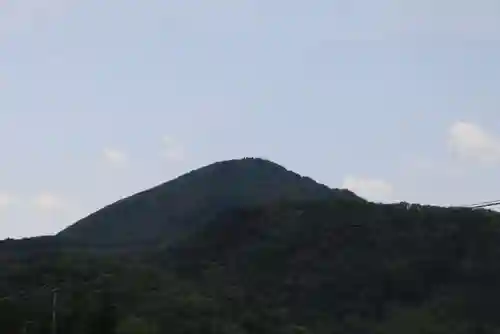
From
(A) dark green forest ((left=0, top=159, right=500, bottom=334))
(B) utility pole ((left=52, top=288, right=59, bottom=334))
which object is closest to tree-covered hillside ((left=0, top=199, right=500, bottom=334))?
(A) dark green forest ((left=0, top=159, right=500, bottom=334))

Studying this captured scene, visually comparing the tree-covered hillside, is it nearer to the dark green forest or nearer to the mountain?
the dark green forest

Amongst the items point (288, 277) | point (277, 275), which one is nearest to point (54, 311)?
point (277, 275)

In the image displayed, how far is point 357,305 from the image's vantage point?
48.7 metres

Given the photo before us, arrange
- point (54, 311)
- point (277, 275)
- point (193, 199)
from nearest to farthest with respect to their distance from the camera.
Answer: point (54, 311), point (277, 275), point (193, 199)

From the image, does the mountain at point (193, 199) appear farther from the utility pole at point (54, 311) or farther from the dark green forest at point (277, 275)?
the utility pole at point (54, 311)

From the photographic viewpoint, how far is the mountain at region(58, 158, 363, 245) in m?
65.8

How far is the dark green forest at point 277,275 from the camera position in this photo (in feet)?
135

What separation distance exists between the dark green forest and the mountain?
888 millimetres

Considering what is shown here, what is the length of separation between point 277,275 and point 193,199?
17.3 meters

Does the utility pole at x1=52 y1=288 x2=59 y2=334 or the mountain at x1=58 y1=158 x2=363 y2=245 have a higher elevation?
the mountain at x1=58 y1=158 x2=363 y2=245

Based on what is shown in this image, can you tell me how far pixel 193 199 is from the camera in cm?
6894

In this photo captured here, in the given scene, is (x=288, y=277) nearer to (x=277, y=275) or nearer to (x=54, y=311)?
(x=277, y=275)

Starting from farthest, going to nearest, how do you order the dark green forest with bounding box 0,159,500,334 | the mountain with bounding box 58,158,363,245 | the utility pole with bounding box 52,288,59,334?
the mountain with bounding box 58,158,363,245 → the dark green forest with bounding box 0,159,500,334 → the utility pole with bounding box 52,288,59,334

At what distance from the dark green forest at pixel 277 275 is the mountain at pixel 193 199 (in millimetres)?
888
